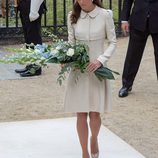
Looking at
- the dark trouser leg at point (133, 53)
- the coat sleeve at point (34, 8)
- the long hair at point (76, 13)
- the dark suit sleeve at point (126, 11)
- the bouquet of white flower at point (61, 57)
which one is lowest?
the dark trouser leg at point (133, 53)

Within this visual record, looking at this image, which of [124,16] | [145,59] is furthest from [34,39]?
[145,59]

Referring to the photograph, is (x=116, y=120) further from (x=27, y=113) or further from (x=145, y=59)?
(x=145, y=59)

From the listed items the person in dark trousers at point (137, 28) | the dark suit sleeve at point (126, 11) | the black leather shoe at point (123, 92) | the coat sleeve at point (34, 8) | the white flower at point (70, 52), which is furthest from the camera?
the coat sleeve at point (34, 8)

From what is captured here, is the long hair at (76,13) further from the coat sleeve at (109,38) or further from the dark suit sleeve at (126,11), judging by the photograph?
the dark suit sleeve at (126,11)

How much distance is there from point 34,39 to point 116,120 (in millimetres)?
Answer: 2512

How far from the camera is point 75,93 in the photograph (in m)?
4.30

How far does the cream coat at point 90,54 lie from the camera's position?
4266 mm

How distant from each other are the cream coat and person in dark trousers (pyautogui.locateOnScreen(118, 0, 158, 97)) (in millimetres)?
2350

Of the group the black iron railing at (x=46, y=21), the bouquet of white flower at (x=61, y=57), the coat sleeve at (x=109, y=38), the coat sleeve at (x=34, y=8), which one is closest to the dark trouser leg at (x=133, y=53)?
the coat sleeve at (x=34, y=8)

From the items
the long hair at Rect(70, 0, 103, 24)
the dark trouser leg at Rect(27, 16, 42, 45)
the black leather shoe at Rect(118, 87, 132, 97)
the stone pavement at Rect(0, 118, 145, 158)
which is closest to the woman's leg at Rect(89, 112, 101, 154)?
the stone pavement at Rect(0, 118, 145, 158)

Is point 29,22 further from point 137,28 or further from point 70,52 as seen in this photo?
point 70,52

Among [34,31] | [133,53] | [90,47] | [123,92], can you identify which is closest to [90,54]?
[90,47]

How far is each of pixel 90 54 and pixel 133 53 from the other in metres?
2.67

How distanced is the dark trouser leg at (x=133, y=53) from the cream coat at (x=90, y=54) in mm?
2478
